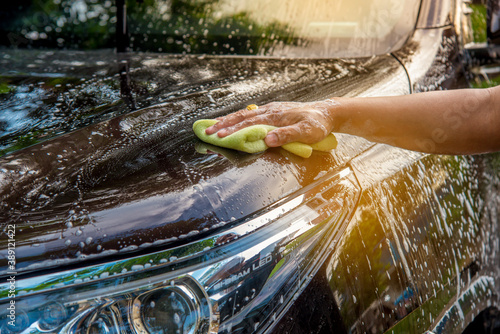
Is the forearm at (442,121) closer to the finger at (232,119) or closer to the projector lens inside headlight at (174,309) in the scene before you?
the finger at (232,119)

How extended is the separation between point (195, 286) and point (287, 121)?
0.57 metres

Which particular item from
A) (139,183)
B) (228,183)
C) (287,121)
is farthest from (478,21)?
(139,183)

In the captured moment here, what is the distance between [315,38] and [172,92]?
79 cm

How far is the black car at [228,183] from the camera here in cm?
91

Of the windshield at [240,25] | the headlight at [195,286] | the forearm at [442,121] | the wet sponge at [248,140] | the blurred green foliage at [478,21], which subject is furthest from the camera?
the blurred green foliage at [478,21]

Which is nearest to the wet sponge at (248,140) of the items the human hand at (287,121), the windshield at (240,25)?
the human hand at (287,121)

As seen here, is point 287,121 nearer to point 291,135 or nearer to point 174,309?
point 291,135

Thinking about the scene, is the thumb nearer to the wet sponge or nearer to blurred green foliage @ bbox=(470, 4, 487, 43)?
the wet sponge

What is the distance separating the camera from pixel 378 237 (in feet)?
4.19

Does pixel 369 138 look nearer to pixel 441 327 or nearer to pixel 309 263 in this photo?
pixel 309 263

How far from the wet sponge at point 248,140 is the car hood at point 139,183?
0.06 ft

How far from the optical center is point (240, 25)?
6.82ft

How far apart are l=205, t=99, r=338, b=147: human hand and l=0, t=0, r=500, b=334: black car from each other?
45 mm

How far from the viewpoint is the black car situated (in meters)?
0.91
